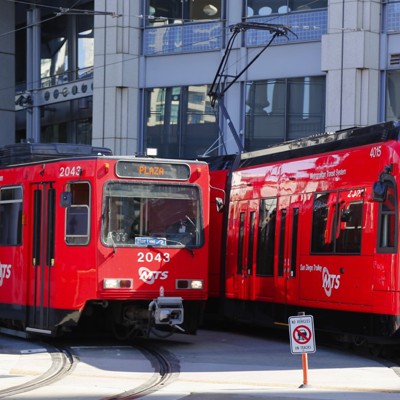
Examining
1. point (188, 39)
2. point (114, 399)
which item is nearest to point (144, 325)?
point (114, 399)

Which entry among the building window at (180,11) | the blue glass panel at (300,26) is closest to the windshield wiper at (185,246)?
Answer: the blue glass panel at (300,26)

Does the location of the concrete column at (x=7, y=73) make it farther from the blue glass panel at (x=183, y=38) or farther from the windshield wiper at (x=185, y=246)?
the windshield wiper at (x=185, y=246)

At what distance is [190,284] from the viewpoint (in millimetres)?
15461

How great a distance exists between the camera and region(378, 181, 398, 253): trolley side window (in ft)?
43.0

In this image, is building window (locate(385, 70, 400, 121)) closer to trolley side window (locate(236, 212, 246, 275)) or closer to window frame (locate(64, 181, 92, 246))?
trolley side window (locate(236, 212, 246, 275))

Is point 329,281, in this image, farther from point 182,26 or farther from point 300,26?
point 182,26

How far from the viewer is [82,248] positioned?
14891 millimetres

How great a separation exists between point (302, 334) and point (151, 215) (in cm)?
461

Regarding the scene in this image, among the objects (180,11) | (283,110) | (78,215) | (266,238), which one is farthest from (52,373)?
(180,11)

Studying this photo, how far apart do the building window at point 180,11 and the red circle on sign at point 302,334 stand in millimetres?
19141

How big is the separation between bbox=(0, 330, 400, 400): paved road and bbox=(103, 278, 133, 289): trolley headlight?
1.02 metres

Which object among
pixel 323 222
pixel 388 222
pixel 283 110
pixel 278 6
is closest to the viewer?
pixel 388 222

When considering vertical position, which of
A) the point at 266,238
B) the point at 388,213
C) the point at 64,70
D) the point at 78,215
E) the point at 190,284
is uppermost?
the point at 64,70

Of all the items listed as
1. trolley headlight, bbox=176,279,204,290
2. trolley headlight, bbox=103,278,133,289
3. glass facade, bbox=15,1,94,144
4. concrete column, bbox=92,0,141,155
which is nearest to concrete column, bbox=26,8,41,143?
glass facade, bbox=15,1,94,144
